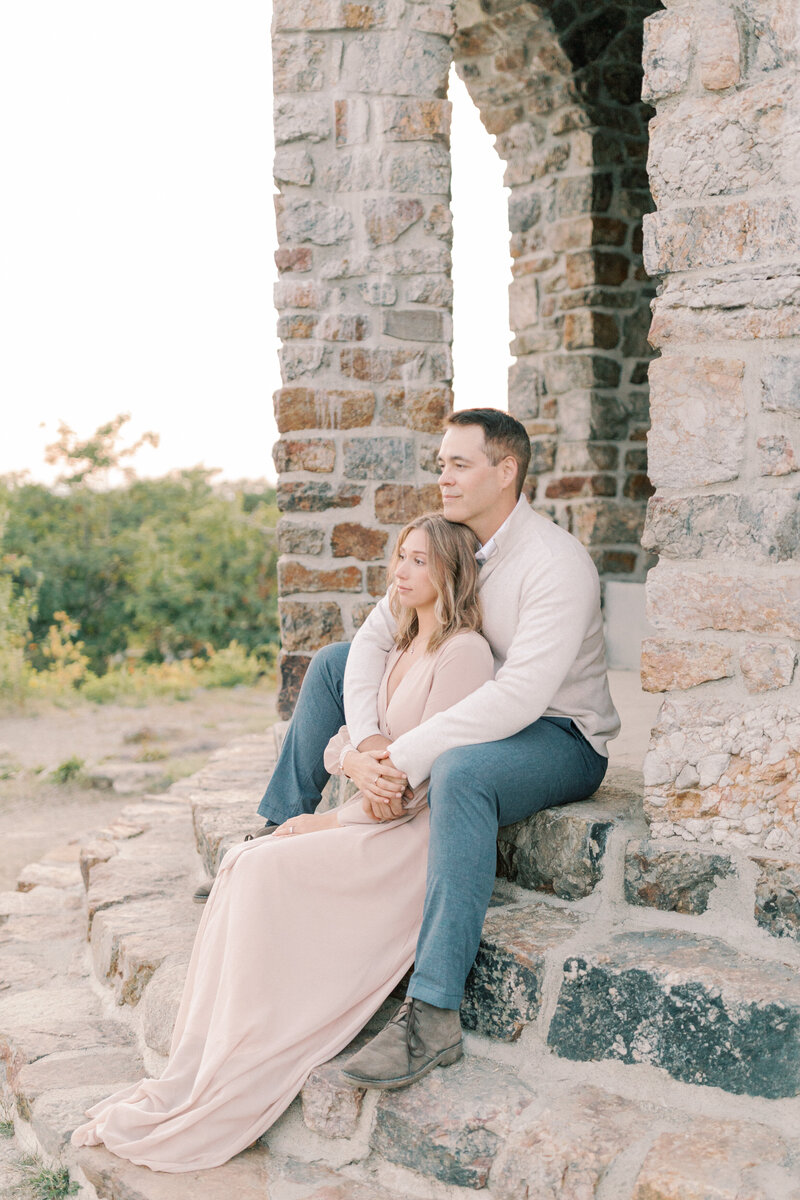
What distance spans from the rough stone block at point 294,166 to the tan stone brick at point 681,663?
2377mm

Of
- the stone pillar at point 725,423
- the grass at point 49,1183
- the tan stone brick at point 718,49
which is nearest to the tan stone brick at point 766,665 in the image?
the stone pillar at point 725,423

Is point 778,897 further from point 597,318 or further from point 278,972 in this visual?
point 597,318

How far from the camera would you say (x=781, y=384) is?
A: 2090 millimetres

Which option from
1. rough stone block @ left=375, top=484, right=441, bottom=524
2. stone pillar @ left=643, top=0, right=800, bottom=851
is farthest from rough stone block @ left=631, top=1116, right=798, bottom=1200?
rough stone block @ left=375, top=484, right=441, bottom=524

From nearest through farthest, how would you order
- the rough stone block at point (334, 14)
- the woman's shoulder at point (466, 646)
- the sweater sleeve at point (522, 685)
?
the sweater sleeve at point (522, 685), the woman's shoulder at point (466, 646), the rough stone block at point (334, 14)

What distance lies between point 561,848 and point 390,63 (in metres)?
2.82

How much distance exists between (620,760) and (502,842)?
0.72 meters

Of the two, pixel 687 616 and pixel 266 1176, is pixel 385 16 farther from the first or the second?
pixel 266 1176

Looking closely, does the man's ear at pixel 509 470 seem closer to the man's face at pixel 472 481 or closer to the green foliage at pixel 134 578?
the man's face at pixel 472 481

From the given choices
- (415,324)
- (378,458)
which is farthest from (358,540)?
(415,324)

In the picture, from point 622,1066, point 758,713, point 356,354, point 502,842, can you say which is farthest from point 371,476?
point 622,1066

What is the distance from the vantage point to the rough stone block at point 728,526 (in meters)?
2.11

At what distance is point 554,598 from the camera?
8.00 ft

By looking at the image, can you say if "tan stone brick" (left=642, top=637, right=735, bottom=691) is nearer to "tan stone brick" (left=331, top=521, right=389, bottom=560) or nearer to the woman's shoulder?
the woman's shoulder
